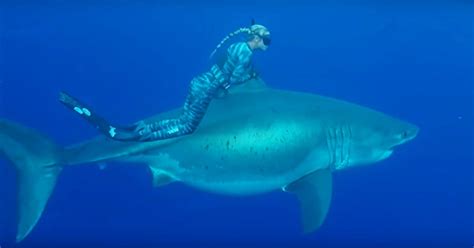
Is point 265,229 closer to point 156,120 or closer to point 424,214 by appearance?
point 424,214

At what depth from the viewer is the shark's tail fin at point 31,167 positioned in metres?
6.73

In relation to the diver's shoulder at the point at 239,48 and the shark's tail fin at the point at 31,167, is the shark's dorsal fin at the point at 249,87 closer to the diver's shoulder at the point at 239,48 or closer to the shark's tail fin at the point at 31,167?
the diver's shoulder at the point at 239,48

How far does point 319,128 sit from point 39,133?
331 cm

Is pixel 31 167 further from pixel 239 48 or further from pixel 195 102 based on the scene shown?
pixel 239 48

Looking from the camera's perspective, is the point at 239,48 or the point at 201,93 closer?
the point at 239,48

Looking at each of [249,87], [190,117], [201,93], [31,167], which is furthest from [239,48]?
[31,167]

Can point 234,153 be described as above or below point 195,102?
below

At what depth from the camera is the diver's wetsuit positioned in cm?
629

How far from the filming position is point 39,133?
681 centimetres

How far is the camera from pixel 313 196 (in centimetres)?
691

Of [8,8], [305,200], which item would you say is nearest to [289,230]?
[305,200]

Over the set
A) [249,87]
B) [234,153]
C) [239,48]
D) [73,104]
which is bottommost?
[73,104]

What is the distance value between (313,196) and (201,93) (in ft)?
5.97

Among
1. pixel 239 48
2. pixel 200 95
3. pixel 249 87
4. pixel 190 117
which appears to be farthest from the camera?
pixel 249 87
